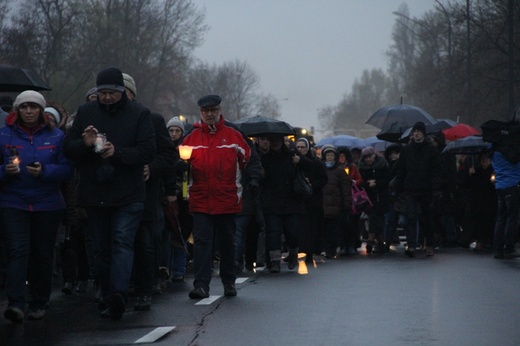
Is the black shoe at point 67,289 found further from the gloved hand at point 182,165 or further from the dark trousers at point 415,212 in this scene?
the dark trousers at point 415,212

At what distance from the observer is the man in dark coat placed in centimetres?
1953

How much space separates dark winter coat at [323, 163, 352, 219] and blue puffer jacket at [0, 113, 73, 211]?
989cm

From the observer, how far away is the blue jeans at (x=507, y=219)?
18.6 m

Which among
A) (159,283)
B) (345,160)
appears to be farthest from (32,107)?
(345,160)

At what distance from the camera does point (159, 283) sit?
13617 millimetres

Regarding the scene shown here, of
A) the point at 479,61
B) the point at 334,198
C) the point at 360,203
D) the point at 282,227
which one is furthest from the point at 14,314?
the point at 479,61

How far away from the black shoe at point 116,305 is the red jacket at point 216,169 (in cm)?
227

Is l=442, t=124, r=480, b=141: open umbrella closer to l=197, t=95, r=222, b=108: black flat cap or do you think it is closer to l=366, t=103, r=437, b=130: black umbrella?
l=366, t=103, r=437, b=130: black umbrella

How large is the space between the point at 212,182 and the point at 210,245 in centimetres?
58

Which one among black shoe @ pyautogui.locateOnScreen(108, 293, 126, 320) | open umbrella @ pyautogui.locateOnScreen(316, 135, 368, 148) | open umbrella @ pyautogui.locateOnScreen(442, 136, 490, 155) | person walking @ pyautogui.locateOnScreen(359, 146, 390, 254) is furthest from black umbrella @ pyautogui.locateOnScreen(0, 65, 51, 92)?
open umbrella @ pyautogui.locateOnScreen(316, 135, 368, 148)

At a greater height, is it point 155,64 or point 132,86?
point 155,64

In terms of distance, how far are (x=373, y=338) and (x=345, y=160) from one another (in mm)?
13594

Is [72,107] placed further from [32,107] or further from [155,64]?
[32,107]

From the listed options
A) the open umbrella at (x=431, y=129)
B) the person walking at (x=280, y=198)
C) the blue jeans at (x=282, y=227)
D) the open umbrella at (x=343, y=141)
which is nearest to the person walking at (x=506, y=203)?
the person walking at (x=280, y=198)
